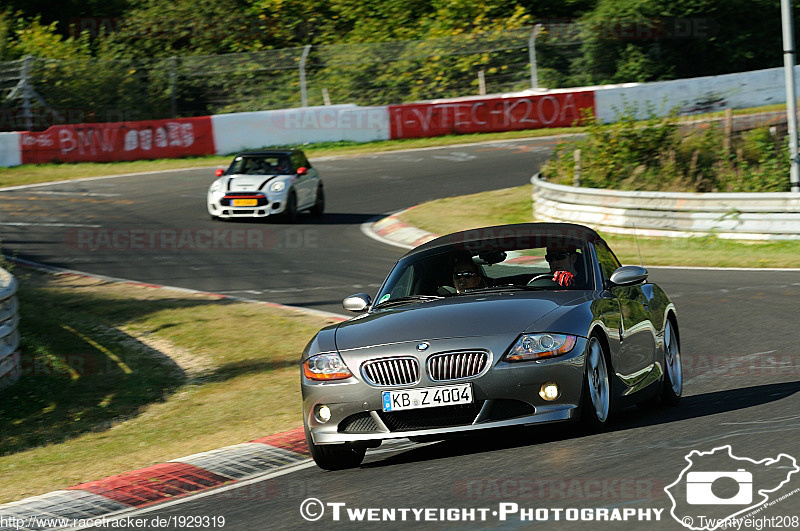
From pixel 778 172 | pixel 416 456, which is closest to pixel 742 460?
pixel 416 456

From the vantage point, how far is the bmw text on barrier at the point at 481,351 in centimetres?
669

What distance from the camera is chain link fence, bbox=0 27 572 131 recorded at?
3978 centimetres

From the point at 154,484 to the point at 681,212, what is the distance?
1441 centimetres

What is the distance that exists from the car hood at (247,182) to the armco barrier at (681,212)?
585 cm

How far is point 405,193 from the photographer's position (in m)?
28.2

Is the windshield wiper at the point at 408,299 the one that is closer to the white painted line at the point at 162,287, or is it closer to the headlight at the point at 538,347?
the headlight at the point at 538,347

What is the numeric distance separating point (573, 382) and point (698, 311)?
23.1 ft

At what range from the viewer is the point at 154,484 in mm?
7430

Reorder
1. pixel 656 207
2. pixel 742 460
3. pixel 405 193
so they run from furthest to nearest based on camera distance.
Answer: pixel 405 193
pixel 656 207
pixel 742 460

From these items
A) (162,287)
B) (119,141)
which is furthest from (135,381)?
(119,141)

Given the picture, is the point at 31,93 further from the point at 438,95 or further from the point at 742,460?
the point at 742,460

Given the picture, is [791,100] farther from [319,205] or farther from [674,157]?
[319,205]

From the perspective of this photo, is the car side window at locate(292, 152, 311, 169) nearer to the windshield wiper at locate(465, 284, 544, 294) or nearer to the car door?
the car door

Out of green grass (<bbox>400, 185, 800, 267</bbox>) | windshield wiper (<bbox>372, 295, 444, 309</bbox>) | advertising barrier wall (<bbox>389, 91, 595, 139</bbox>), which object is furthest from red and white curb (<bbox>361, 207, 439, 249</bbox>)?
advertising barrier wall (<bbox>389, 91, 595, 139</bbox>)
